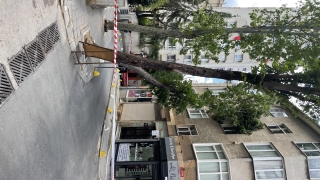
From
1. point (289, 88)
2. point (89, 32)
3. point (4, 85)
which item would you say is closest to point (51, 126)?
point (4, 85)

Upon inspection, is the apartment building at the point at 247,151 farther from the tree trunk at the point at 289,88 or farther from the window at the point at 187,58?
the window at the point at 187,58

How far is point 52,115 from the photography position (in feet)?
20.0

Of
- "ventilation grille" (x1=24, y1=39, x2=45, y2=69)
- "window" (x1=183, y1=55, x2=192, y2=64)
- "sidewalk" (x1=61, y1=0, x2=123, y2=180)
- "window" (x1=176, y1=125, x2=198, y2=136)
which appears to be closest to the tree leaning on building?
"sidewalk" (x1=61, y1=0, x2=123, y2=180)

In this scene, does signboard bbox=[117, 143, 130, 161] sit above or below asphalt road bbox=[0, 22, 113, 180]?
below

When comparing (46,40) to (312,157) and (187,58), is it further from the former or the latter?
(187,58)

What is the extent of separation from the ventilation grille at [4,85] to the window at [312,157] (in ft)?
46.0

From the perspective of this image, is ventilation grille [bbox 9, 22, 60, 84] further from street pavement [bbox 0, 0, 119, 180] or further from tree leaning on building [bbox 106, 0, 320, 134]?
tree leaning on building [bbox 106, 0, 320, 134]

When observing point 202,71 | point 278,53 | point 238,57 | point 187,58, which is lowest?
point 187,58

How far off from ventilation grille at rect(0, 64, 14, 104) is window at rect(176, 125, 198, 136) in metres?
11.4

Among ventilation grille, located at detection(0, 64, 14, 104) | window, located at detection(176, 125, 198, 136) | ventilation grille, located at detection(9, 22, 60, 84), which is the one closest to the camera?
ventilation grille, located at detection(0, 64, 14, 104)

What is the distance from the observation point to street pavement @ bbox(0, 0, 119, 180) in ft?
14.6

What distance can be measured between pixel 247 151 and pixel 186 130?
407 cm

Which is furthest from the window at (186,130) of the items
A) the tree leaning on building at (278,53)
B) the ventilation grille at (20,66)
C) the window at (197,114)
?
the ventilation grille at (20,66)

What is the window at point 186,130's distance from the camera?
14.7m
